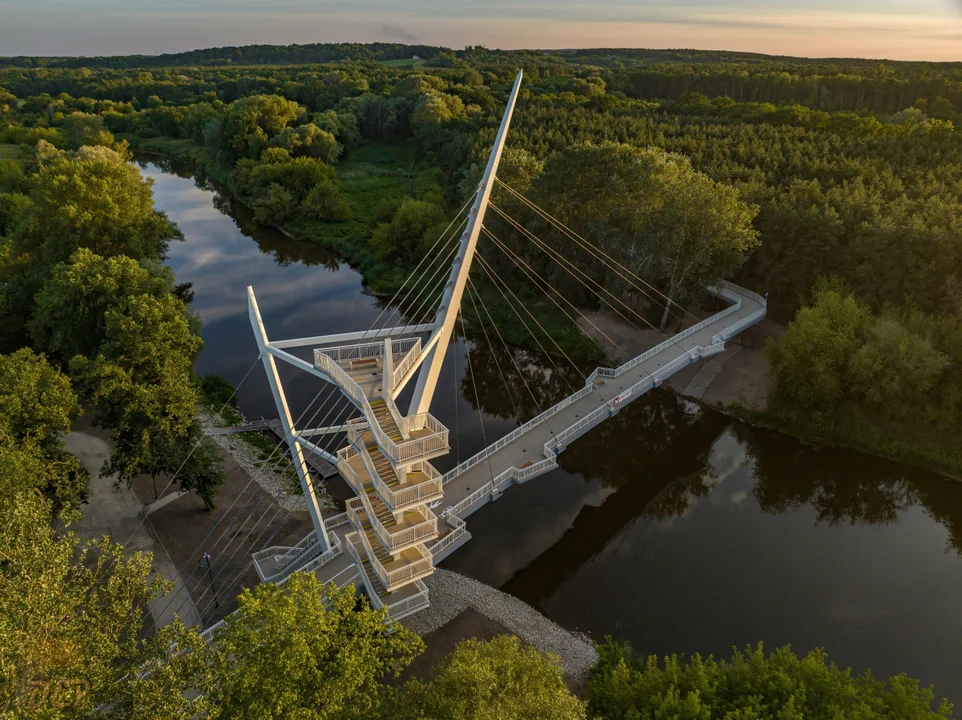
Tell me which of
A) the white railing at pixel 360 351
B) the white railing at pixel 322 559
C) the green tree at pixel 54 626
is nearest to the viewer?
the green tree at pixel 54 626

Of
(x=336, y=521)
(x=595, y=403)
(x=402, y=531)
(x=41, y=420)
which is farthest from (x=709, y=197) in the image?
(x=41, y=420)

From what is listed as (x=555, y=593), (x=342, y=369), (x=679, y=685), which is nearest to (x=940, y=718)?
(x=679, y=685)

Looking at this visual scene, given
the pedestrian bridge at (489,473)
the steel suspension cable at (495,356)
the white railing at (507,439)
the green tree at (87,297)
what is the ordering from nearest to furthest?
the pedestrian bridge at (489,473) → the white railing at (507,439) → the green tree at (87,297) → the steel suspension cable at (495,356)

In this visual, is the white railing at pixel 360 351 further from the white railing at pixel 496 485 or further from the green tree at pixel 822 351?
the green tree at pixel 822 351

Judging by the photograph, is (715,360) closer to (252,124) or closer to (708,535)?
(708,535)

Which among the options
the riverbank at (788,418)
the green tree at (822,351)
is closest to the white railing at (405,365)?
the green tree at (822,351)

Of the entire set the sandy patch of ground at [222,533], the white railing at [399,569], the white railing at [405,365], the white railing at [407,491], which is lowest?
the sandy patch of ground at [222,533]

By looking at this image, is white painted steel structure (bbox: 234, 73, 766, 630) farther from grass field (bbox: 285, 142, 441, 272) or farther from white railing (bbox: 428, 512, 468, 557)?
grass field (bbox: 285, 142, 441, 272)
